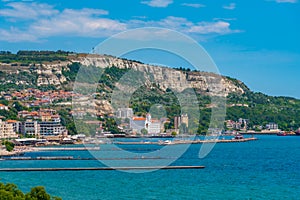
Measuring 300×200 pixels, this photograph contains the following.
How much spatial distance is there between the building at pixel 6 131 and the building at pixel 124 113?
9.22m

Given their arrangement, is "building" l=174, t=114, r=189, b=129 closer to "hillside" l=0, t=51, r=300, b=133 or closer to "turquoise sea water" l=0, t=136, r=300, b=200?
"hillside" l=0, t=51, r=300, b=133

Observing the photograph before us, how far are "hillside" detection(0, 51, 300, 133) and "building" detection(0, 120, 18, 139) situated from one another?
1043 centimetres

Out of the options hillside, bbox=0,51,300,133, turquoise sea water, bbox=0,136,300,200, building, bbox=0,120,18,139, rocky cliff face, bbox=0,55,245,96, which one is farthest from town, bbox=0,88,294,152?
turquoise sea water, bbox=0,136,300,200

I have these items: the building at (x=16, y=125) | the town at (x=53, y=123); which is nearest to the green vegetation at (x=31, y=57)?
the town at (x=53, y=123)

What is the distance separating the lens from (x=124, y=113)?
53125mm

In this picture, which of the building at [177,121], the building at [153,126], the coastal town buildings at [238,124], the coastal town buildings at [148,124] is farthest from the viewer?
the coastal town buildings at [238,124]

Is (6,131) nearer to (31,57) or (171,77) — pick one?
(171,77)

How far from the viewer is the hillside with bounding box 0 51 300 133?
200 feet

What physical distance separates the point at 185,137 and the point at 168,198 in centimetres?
3578

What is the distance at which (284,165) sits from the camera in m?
31.7

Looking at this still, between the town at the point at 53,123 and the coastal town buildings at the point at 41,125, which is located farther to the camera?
the coastal town buildings at the point at 41,125

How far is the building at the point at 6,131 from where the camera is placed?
46.6 meters

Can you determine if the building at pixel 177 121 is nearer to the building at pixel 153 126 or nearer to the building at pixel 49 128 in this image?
the building at pixel 153 126

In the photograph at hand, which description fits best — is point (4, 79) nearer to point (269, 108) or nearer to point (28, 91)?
Answer: point (28, 91)
